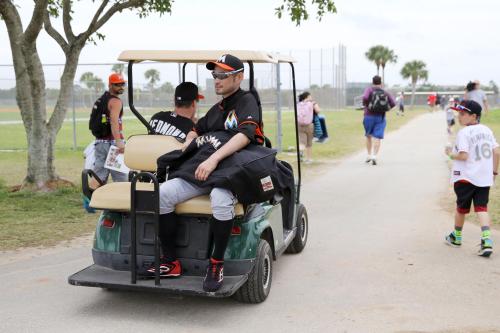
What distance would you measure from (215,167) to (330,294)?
133cm

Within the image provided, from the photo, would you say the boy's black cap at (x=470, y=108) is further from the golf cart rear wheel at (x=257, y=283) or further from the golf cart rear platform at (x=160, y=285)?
the golf cart rear platform at (x=160, y=285)

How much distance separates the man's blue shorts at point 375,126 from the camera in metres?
12.8

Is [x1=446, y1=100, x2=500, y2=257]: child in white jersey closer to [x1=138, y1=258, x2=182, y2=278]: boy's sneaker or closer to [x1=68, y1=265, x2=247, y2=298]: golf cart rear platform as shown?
[x1=68, y1=265, x2=247, y2=298]: golf cart rear platform

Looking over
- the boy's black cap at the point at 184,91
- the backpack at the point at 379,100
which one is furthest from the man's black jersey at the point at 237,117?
the backpack at the point at 379,100

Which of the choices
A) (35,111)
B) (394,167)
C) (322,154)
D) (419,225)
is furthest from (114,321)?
(322,154)

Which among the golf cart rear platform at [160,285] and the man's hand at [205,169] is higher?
the man's hand at [205,169]

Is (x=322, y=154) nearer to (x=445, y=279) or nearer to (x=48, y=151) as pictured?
(x=48, y=151)

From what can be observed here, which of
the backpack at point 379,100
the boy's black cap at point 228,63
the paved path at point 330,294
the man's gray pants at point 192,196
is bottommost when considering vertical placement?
the paved path at point 330,294

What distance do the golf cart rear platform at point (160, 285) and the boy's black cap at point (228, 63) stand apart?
143cm

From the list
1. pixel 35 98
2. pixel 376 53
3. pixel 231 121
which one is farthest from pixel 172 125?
pixel 376 53

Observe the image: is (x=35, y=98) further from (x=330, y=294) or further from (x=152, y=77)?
(x=152, y=77)

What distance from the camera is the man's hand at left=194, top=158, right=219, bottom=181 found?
4.29m

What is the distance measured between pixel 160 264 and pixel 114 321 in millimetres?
469

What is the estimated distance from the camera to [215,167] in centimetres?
434
